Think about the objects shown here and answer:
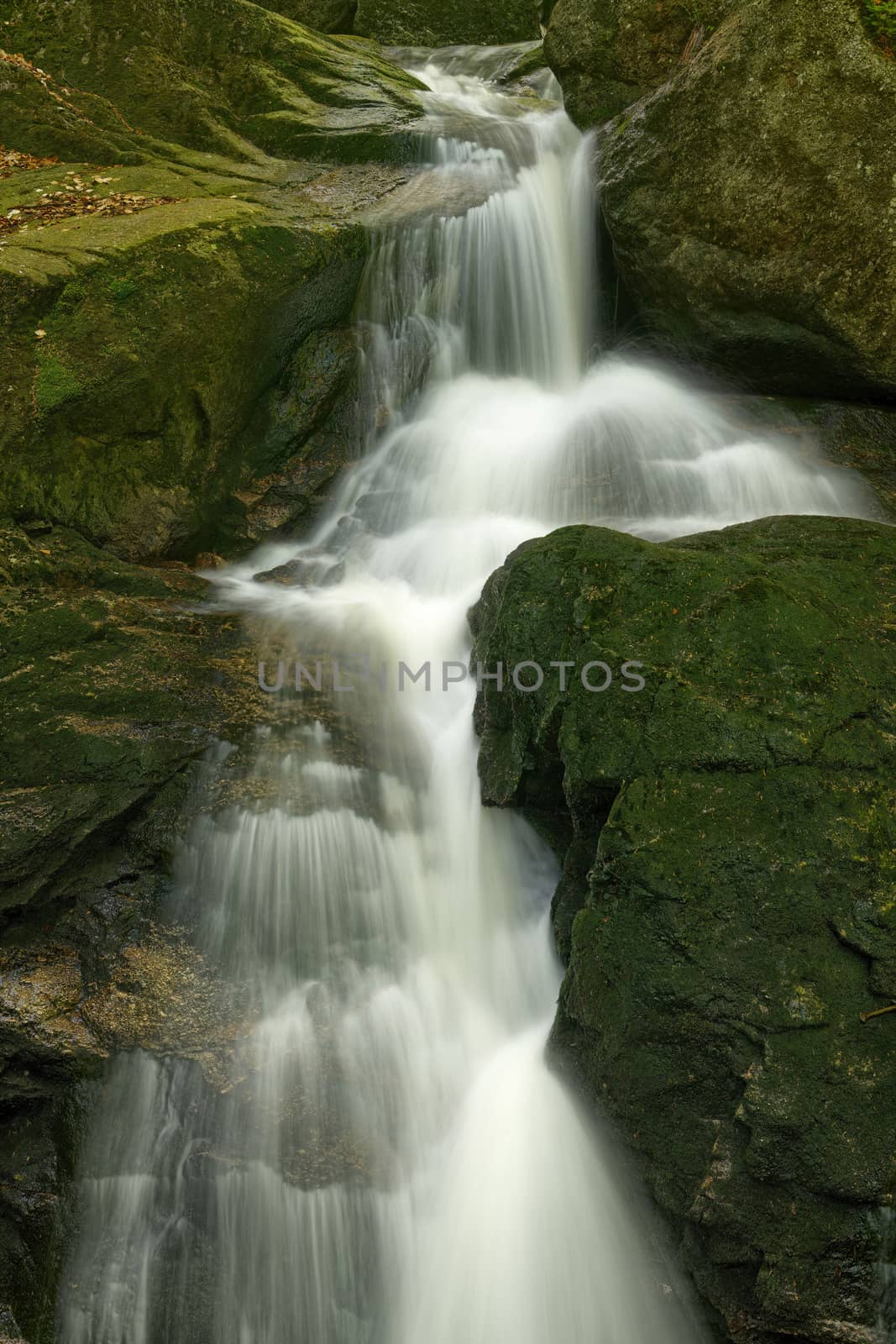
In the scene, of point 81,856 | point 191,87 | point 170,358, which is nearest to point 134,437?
point 170,358

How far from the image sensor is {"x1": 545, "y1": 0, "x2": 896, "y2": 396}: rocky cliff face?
247 inches

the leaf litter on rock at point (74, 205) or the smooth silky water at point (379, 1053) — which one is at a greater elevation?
the leaf litter on rock at point (74, 205)

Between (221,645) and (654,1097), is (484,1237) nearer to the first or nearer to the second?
(654,1097)

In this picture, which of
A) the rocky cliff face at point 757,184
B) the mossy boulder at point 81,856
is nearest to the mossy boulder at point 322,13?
the rocky cliff face at point 757,184

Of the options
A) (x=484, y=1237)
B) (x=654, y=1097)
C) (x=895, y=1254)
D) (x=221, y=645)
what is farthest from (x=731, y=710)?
(x=221, y=645)

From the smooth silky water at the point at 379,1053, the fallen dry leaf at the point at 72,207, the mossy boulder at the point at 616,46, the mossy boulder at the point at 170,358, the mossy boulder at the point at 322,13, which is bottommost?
the smooth silky water at the point at 379,1053

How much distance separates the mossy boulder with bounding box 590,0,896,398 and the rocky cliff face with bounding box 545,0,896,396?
0.03 ft

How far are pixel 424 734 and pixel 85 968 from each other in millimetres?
2082

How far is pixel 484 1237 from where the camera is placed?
3.24 m

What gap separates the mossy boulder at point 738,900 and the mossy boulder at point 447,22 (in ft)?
43.2

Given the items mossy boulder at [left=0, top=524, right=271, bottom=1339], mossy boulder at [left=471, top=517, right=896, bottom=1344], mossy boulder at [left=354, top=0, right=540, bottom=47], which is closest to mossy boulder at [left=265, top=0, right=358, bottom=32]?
mossy boulder at [left=354, top=0, right=540, bottom=47]

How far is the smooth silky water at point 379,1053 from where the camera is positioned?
313 cm

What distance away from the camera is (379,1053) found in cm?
365

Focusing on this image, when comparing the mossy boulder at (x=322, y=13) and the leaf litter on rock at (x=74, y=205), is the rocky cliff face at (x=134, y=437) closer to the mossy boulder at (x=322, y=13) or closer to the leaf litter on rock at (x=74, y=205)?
the leaf litter on rock at (x=74, y=205)
